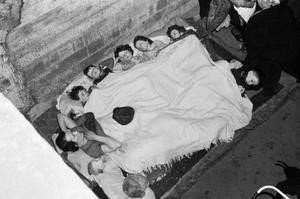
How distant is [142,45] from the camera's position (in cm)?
430

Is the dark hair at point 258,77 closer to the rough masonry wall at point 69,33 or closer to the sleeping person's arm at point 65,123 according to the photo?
the rough masonry wall at point 69,33

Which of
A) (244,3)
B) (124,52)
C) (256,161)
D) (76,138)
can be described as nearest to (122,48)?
(124,52)

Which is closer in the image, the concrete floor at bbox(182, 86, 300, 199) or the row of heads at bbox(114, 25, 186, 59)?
the concrete floor at bbox(182, 86, 300, 199)

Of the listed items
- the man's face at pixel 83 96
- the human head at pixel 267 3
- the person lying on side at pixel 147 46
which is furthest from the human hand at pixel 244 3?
the man's face at pixel 83 96

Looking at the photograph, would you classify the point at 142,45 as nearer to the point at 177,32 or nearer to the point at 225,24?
the point at 177,32

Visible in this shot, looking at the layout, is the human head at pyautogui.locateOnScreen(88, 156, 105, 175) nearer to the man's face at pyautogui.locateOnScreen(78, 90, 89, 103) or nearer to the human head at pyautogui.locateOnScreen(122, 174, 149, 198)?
the human head at pyautogui.locateOnScreen(122, 174, 149, 198)

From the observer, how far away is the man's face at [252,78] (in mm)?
4000

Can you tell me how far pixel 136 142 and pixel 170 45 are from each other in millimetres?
1274

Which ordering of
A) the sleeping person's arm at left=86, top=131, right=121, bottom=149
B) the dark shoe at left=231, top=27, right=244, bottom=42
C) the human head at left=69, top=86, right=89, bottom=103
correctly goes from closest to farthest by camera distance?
the sleeping person's arm at left=86, top=131, right=121, bottom=149 → the human head at left=69, top=86, right=89, bottom=103 → the dark shoe at left=231, top=27, right=244, bottom=42

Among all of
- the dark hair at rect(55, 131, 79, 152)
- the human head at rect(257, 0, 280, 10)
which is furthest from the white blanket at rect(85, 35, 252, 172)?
the human head at rect(257, 0, 280, 10)

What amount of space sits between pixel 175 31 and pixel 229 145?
1458 mm

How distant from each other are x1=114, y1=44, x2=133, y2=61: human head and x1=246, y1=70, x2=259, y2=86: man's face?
4.19 feet

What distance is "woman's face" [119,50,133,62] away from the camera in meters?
4.20

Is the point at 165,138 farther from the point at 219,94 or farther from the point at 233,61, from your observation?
the point at 233,61
